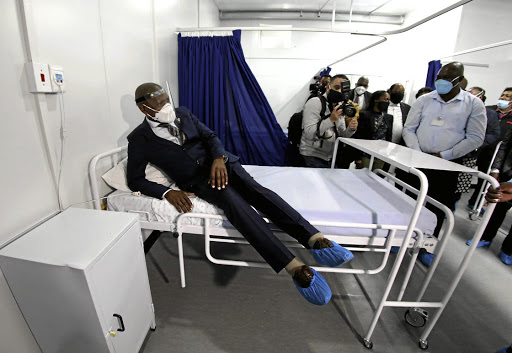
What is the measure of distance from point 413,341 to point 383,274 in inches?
24.5

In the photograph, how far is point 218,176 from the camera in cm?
162

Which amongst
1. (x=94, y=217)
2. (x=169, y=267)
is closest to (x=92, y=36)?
(x=94, y=217)

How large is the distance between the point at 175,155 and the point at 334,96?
1578mm

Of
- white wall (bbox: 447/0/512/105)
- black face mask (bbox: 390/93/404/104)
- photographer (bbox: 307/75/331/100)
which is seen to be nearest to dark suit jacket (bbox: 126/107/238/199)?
photographer (bbox: 307/75/331/100)

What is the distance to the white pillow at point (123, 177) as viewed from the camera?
167cm

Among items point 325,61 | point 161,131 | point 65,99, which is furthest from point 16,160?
point 325,61

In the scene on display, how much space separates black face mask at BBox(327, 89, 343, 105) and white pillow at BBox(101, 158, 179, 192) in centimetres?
166

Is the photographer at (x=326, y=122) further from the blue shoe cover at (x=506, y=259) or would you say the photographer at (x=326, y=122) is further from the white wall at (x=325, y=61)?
the white wall at (x=325, y=61)

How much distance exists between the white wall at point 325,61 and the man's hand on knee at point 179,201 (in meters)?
4.43

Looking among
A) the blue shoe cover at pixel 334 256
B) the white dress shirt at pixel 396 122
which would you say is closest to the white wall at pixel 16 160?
the blue shoe cover at pixel 334 256

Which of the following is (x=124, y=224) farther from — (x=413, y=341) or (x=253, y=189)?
(x=413, y=341)

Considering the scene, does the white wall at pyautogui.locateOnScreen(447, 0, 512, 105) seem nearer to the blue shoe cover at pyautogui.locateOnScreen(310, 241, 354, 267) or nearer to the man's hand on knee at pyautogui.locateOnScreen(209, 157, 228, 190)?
the blue shoe cover at pyautogui.locateOnScreen(310, 241, 354, 267)

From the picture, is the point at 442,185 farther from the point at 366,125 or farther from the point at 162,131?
the point at 162,131

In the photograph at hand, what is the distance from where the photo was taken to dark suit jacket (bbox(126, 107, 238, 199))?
1.64 m
